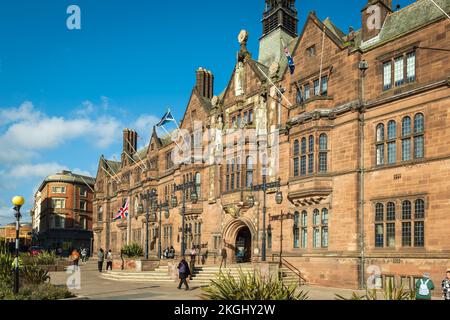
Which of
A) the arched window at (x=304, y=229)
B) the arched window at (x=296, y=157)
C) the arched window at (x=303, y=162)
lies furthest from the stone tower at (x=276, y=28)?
the arched window at (x=304, y=229)

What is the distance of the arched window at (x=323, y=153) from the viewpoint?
A: 98.4 ft

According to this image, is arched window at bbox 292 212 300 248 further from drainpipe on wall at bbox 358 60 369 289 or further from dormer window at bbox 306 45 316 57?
dormer window at bbox 306 45 316 57

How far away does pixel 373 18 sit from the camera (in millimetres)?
29797

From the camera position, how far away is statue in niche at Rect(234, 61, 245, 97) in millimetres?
39688

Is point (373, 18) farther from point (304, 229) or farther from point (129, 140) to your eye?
point (129, 140)

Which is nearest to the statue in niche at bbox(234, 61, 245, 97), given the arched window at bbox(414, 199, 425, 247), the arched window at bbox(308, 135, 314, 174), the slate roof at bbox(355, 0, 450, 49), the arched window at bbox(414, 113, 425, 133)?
the arched window at bbox(308, 135, 314, 174)

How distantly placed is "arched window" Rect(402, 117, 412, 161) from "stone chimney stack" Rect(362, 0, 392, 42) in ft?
21.6

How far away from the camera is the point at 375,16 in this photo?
29781 mm

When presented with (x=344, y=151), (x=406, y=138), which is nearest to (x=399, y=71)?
(x=406, y=138)

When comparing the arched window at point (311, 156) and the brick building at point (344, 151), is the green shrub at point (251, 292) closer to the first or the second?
the brick building at point (344, 151)
